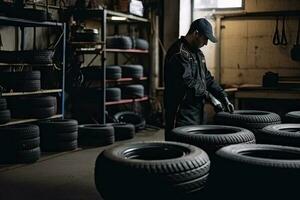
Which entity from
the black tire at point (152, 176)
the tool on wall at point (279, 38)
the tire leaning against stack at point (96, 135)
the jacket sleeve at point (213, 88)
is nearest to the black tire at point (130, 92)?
the tire leaning against stack at point (96, 135)

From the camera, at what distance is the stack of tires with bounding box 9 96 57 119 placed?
18.4 feet

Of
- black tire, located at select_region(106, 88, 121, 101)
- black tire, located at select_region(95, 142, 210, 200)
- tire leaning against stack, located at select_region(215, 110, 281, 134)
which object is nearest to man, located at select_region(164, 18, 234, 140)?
tire leaning against stack, located at select_region(215, 110, 281, 134)

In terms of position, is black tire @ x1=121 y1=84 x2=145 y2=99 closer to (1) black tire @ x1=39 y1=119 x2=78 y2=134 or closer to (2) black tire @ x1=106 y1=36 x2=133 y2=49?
(2) black tire @ x1=106 y1=36 x2=133 y2=49

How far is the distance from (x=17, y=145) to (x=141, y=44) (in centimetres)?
352

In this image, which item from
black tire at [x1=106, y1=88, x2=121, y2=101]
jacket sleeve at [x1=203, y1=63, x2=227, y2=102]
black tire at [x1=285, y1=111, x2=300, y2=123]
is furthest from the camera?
black tire at [x1=106, y1=88, x2=121, y2=101]

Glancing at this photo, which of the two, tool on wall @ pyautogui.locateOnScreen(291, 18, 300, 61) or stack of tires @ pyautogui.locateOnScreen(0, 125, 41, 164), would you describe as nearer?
stack of tires @ pyautogui.locateOnScreen(0, 125, 41, 164)

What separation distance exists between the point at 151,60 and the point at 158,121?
110 centimetres

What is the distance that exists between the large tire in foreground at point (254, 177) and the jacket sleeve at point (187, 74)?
1187 millimetres

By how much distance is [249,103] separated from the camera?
771 cm

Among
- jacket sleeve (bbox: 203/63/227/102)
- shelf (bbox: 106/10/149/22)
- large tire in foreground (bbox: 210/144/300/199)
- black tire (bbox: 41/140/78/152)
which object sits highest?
shelf (bbox: 106/10/149/22)

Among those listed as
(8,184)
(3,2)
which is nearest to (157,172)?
(8,184)

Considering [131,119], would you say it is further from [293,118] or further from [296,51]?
[293,118]

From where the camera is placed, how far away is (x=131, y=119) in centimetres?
764

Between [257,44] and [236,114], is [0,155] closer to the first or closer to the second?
[236,114]
